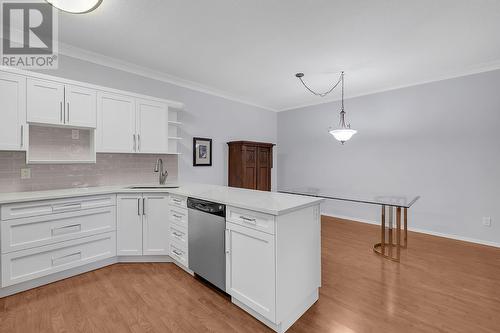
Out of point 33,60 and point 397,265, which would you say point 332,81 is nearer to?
point 397,265

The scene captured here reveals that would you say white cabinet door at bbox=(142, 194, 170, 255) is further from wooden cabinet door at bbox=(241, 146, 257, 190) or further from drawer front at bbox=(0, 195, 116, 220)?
wooden cabinet door at bbox=(241, 146, 257, 190)

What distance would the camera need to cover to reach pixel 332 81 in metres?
4.06

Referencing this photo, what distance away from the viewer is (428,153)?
3.98m

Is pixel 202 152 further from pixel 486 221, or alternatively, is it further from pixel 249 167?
pixel 486 221

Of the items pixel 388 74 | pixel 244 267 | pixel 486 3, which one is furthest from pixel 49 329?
pixel 388 74

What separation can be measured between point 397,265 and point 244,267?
2098mm

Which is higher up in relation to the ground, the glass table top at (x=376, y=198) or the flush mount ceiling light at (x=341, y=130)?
the flush mount ceiling light at (x=341, y=130)

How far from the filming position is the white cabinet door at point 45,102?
243 centimetres

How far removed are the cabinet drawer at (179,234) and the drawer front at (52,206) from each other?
Answer: 0.77m

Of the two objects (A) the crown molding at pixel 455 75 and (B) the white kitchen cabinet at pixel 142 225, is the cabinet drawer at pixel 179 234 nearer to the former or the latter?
(B) the white kitchen cabinet at pixel 142 225

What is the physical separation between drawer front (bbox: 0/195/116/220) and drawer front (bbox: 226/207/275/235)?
1.64m

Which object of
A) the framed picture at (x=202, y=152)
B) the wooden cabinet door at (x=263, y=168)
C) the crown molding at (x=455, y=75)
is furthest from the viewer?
the wooden cabinet door at (x=263, y=168)

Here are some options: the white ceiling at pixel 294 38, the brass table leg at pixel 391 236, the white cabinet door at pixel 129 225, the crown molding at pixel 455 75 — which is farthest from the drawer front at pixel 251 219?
the crown molding at pixel 455 75

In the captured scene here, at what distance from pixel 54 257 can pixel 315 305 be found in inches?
103
